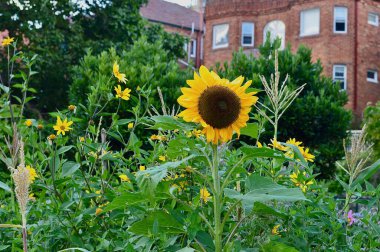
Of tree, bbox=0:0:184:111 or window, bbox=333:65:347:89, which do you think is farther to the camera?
window, bbox=333:65:347:89

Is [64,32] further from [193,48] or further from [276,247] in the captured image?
[193,48]

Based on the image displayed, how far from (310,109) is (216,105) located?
10066mm

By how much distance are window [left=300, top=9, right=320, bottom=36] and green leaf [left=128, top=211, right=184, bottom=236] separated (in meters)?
27.9

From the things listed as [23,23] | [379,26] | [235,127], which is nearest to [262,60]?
[23,23]

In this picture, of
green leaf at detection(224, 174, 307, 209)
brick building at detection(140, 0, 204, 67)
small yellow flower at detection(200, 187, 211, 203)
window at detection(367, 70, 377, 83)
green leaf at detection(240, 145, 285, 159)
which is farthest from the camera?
brick building at detection(140, 0, 204, 67)

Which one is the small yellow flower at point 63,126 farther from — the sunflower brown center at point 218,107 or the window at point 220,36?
the window at point 220,36

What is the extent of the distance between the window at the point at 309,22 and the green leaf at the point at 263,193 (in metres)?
28.0

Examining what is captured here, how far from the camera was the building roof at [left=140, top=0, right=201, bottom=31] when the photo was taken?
1580 inches

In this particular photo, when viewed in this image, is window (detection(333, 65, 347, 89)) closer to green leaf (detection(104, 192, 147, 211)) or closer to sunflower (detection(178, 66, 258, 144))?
sunflower (detection(178, 66, 258, 144))

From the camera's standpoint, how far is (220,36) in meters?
32.9

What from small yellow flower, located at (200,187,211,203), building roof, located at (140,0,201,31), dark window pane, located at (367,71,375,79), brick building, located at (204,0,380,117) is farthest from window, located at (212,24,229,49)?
small yellow flower, located at (200,187,211,203)

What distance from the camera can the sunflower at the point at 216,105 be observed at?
2014 millimetres

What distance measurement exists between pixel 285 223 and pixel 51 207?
1.11m

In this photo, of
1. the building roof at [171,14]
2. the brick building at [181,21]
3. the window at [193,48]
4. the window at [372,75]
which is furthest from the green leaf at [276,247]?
the window at [193,48]
